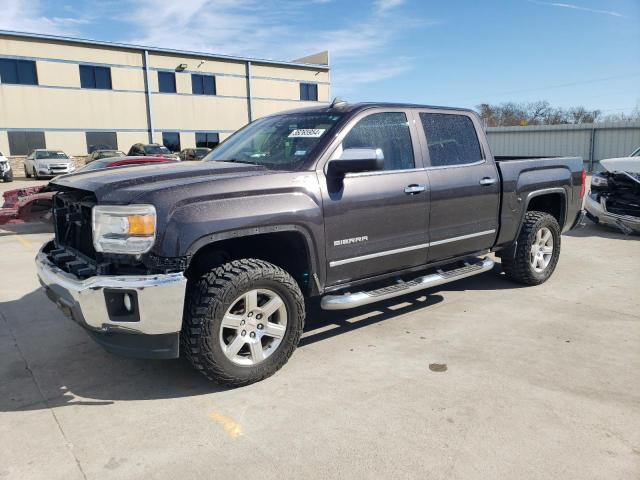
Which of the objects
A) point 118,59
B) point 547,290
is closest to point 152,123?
point 118,59

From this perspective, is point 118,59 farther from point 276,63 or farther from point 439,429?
point 439,429

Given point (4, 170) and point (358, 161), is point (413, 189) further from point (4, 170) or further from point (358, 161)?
point (4, 170)

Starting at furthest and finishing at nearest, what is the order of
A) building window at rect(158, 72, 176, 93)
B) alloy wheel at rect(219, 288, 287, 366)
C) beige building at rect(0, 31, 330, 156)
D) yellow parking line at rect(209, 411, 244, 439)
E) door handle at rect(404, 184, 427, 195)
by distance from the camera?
building window at rect(158, 72, 176, 93)
beige building at rect(0, 31, 330, 156)
door handle at rect(404, 184, 427, 195)
alloy wheel at rect(219, 288, 287, 366)
yellow parking line at rect(209, 411, 244, 439)

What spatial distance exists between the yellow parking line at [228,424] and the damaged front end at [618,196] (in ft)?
26.9

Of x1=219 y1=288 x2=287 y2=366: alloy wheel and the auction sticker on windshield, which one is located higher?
the auction sticker on windshield

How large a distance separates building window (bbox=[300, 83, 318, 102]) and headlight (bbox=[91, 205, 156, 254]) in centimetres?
3880

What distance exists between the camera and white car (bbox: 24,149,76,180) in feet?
82.6

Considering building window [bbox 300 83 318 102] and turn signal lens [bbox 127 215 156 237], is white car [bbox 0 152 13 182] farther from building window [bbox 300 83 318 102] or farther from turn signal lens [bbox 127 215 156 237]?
turn signal lens [bbox 127 215 156 237]

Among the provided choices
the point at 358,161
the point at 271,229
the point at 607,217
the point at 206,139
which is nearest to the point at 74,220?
the point at 271,229

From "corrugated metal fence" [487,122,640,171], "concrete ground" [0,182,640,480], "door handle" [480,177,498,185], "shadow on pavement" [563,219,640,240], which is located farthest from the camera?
"corrugated metal fence" [487,122,640,171]

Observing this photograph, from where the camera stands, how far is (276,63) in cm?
3816

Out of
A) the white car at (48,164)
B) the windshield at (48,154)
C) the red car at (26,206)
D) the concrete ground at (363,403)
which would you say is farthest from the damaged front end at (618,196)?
the windshield at (48,154)

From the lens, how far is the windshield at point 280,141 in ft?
12.8

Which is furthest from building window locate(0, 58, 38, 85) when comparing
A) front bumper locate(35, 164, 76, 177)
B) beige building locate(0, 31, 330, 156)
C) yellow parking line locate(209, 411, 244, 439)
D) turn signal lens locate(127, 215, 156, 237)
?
yellow parking line locate(209, 411, 244, 439)
